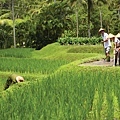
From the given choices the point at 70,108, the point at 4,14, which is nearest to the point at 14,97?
the point at 70,108

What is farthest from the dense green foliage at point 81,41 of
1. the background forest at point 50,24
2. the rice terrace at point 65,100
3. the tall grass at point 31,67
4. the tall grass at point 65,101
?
the tall grass at point 65,101

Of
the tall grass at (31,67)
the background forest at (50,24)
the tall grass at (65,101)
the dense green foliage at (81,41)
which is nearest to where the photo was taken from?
the tall grass at (65,101)

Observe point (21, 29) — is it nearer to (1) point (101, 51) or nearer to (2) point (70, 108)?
(1) point (101, 51)

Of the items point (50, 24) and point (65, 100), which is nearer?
point (65, 100)

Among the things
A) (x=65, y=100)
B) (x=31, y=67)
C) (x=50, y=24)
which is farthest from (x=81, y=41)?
(x=65, y=100)

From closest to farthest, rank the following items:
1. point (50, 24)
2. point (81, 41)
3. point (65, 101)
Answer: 1. point (65, 101)
2. point (81, 41)
3. point (50, 24)

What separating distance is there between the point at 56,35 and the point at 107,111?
3021 centimetres

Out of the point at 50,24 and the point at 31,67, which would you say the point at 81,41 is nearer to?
the point at 50,24

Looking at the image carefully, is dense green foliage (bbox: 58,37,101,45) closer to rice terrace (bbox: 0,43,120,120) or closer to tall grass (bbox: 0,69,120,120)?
rice terrace (bbox: 0,43,120,120)

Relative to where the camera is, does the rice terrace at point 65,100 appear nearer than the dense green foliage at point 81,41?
Yes

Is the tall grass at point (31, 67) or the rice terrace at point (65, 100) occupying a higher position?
the rice terrace at point (65, 100)

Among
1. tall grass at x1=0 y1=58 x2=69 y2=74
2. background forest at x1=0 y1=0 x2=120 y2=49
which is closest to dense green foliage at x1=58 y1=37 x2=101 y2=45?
background forest at x1=0 y1=0 x2=120 y2=49

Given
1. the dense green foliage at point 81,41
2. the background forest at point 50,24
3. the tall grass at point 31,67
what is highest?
A: the background forest at point 50,24

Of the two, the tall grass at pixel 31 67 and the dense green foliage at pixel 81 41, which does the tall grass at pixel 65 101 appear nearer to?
the tall grass at pixel 31 67
